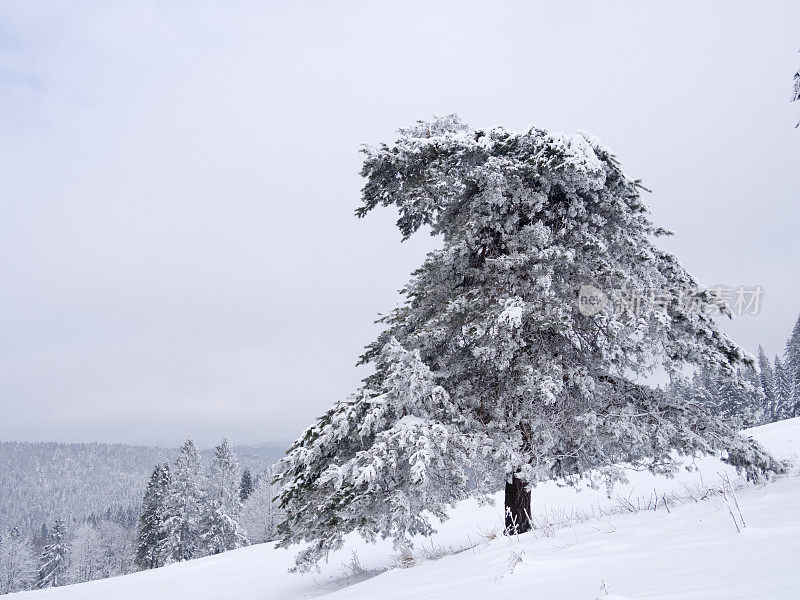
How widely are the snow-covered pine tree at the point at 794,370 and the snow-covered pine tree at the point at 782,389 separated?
54cm

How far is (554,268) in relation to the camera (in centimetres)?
810

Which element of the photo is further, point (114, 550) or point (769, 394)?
point (114, 550)

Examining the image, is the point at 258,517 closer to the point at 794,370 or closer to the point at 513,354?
the point at 513,354

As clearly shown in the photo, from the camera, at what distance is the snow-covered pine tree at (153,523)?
43094mm

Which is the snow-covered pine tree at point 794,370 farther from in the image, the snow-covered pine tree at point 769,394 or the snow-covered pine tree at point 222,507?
the snow-covered pine tree at point 222,507

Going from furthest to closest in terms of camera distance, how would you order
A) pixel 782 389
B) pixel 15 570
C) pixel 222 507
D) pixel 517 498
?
pixel 15 570
pixel 782 389
pixel 222 507
pixel 517 498

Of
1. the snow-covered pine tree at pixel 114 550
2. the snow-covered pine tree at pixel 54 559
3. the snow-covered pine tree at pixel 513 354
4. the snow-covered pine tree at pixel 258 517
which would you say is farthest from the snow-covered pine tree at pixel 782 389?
the snow-covered pine tree at pixel 114 550

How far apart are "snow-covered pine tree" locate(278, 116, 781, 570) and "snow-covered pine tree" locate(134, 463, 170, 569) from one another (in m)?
45.2

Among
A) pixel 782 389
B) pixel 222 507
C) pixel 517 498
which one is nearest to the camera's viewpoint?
pixel 517 498

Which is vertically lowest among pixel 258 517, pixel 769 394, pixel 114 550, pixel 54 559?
pixel 114 550

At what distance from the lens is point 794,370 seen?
48.2 meters

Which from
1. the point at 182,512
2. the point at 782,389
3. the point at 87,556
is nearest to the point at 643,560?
the point at 182,512

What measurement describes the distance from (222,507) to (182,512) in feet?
11.7

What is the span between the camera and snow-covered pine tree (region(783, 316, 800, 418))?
4591 cm
